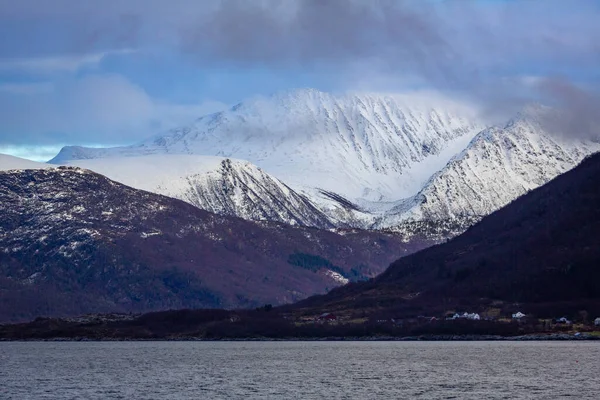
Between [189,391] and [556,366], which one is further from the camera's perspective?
[556,366]

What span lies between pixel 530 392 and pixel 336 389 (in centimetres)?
2669

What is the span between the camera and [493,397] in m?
151

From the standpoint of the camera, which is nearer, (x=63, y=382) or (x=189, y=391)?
(x=189, y=391)

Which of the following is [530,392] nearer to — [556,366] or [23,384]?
[556,366]

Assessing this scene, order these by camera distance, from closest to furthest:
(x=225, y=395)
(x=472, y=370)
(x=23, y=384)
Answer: (x=225, y=395)
(x=23, y=384)
(x=472, y=370)

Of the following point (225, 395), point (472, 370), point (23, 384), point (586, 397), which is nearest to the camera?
point (586, 397)

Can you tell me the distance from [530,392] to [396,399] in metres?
18.7

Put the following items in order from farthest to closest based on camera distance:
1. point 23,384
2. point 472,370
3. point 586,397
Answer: point 472,370
point 23,384
point 586,397

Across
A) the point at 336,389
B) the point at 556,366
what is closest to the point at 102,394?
the point at 336,389

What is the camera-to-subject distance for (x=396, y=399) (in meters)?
151

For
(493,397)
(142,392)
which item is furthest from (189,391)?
(493,397)

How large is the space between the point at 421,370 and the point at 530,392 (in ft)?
142

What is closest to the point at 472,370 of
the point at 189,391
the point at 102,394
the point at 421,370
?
the point at 421,370

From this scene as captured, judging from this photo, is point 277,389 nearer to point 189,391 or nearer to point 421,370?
point 189,391
